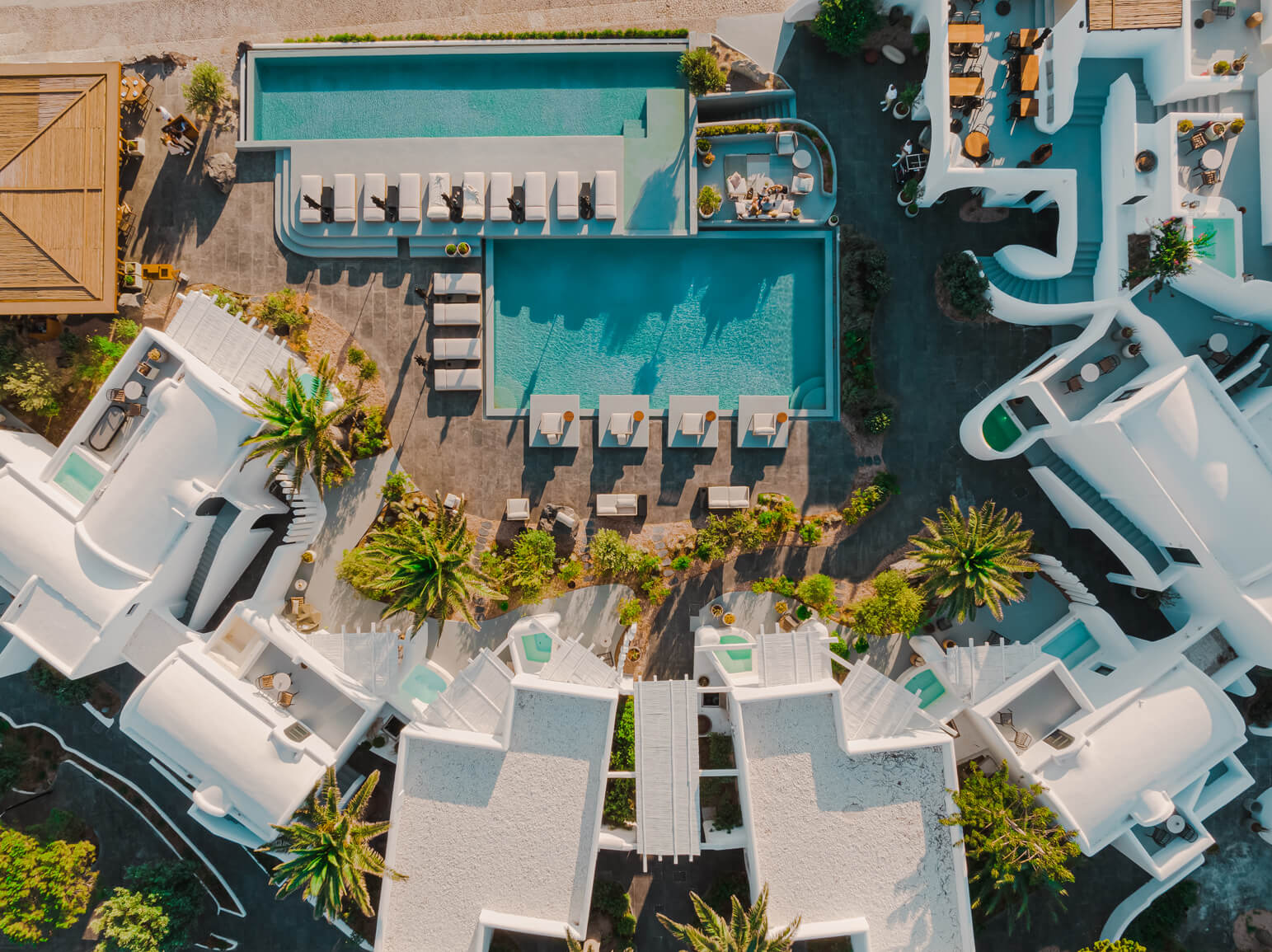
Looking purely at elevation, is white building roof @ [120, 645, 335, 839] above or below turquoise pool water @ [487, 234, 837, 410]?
below

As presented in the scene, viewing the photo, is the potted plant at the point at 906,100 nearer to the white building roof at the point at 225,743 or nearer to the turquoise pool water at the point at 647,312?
the turquoise pool water at the point at 647,312

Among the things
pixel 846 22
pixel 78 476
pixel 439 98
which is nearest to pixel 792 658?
pixel 846 22

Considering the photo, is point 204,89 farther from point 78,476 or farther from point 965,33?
point 965,33

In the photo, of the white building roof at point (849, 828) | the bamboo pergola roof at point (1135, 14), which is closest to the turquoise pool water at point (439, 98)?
the bamboo pergola roof at point (1135, 14)

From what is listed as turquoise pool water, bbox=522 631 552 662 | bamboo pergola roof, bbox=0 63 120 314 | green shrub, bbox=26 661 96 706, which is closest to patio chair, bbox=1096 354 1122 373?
turquoise pool water, bbox=522 631 552 662

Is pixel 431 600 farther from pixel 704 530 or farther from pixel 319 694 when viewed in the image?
pixel 704 530

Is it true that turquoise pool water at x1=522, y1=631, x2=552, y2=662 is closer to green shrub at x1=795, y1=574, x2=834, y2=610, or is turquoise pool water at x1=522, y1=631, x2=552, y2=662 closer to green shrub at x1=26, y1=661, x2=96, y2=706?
green shrub at x1=795, y1=574, x2=834, y2=610
